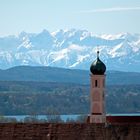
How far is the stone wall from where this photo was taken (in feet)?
172

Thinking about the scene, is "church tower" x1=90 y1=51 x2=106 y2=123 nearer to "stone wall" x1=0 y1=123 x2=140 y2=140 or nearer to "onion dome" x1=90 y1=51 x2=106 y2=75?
"onion dome" x1=90 y1=51 x2=106 y2=75

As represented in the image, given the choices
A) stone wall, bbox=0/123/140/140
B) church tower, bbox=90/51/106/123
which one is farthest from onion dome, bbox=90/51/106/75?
stone wall, bbox=0/123/140/140

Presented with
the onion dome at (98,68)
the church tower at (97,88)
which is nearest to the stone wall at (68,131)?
the church tower at (97,88)

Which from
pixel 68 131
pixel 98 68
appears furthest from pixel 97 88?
pixel 68 131

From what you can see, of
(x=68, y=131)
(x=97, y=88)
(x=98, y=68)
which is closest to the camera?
(x=68, y=131)

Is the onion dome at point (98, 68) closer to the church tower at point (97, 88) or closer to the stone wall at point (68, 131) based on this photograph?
the church tower at point (97, 88)

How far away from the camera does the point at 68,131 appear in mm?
54688

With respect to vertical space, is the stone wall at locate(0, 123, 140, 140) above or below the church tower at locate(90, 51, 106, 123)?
below

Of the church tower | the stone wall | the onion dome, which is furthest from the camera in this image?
the onion dome

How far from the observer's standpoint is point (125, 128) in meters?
57.9

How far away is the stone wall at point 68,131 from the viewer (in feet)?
172

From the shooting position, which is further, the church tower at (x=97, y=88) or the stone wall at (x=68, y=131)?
the church tower at (x=97, y=88)

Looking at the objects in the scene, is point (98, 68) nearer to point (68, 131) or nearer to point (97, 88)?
point (97, 88)

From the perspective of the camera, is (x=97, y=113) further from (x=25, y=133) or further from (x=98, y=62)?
(x=25, y=133)
